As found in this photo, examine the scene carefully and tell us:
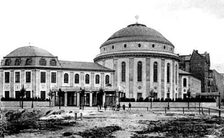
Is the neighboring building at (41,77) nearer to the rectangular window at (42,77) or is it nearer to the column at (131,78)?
the rectangular window at (42,77)

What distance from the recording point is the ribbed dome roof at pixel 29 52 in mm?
65062

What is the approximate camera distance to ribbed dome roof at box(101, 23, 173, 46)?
7162cm

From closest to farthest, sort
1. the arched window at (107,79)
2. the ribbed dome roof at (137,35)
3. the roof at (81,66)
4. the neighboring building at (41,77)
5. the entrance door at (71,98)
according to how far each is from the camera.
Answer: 1. the entrance door at (71,98)
2. the neighboring building at (41,77)
3. the roof at (81,66)
4. the arched window at (107,79)
5. the ribbed dome roof at (137,35)

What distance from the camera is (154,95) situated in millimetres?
68500

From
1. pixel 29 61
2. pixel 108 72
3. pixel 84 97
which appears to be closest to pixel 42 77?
pixel 29 61

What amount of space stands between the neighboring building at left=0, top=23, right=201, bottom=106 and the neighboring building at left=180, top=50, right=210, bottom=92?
18.2 meters

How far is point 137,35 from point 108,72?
9.97 metres

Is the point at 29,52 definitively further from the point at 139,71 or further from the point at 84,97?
the point at 139,71

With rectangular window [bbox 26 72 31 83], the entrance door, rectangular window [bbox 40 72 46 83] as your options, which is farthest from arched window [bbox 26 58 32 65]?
the entrance door

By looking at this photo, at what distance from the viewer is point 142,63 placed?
69.4m

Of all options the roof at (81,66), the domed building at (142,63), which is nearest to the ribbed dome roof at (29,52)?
the roof at (81,66)

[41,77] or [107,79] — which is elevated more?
[41,77]

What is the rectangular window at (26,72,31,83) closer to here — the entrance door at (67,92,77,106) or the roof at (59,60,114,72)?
the roof at (59,60,114,72)

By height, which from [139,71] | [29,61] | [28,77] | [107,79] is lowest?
[107,79]
